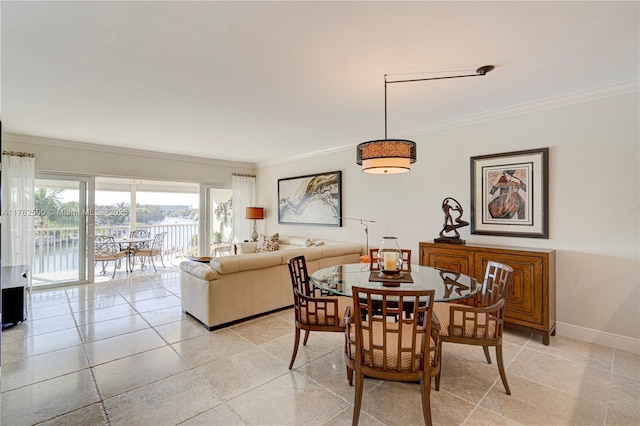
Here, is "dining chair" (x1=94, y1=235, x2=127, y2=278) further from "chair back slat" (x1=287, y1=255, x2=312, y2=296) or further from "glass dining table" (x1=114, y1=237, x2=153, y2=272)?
"chair back slat" (x1=287, y1=255, x2=312, y2=296)

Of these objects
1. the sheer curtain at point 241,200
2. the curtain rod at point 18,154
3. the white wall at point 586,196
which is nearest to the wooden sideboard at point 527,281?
the white wall at point 586,196

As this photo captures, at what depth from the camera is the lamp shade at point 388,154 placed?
255cm

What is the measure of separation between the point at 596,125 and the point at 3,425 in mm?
5300

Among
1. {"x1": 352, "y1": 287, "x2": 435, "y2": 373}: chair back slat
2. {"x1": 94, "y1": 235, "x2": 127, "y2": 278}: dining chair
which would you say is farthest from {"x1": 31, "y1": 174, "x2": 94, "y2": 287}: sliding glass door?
{"x1": 352, "y1": 287, "x2": 435, "y2": 373}: chair back slat

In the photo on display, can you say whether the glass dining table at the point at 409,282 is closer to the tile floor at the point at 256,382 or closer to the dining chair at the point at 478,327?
the dining chair at the point at 478,327

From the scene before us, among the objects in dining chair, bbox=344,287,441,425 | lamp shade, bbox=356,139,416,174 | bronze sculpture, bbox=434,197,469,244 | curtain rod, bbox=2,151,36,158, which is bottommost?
dining chair, bbox=344,287,441,425

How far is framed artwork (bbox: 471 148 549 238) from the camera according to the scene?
3385 mm

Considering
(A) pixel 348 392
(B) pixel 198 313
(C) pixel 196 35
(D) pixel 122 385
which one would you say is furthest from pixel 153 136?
(A) pixel 348 392

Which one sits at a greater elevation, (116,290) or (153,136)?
(153,136)

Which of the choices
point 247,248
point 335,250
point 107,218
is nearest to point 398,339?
point 335,250

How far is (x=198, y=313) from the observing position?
11.8ft

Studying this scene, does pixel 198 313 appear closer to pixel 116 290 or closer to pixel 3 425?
pixel 3 425

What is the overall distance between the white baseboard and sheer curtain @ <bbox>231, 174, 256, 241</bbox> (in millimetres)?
5932

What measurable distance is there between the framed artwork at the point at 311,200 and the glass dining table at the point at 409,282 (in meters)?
2.61
